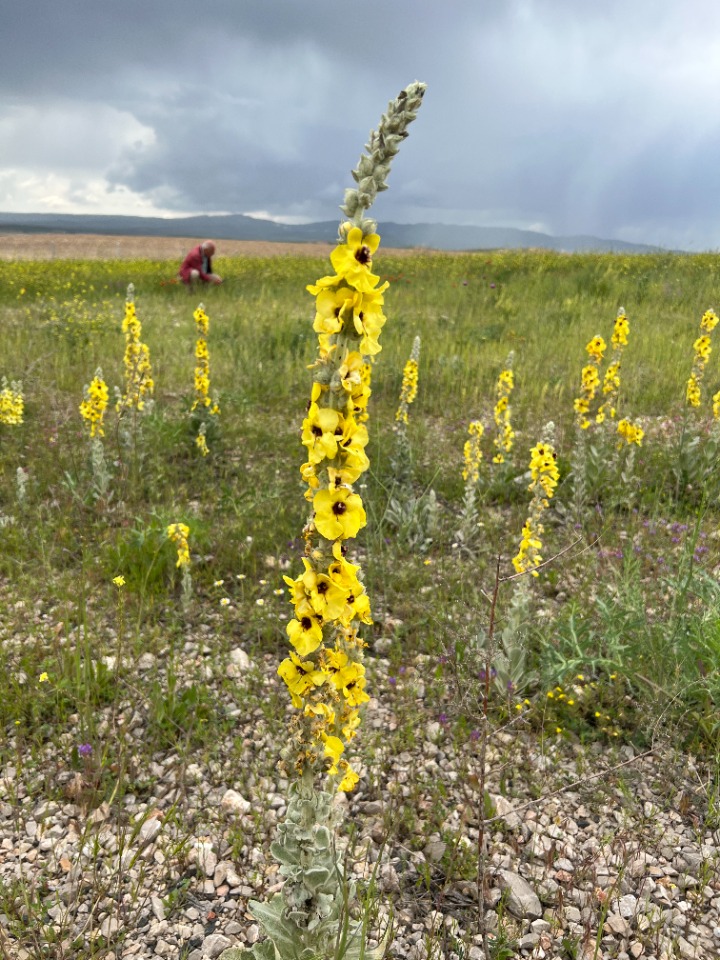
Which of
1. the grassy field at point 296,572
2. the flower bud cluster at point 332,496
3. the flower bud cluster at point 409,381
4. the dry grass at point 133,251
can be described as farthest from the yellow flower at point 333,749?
the dry grass at point 133,251

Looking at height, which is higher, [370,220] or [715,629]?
[370,220]

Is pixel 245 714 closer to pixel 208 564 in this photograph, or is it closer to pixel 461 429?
pixel 208 564

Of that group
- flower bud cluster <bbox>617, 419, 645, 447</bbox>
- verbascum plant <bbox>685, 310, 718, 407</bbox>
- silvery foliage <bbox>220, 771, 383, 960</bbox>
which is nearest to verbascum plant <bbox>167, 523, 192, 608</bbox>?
silvery foliage <bbox>220, 771, 383, 960</bbox>

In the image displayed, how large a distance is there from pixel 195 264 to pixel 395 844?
19268mm

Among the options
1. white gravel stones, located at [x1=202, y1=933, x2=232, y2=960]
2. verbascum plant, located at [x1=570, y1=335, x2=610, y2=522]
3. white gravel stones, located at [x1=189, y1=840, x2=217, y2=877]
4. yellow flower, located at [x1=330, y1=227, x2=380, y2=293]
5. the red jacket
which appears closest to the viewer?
yellow flower, located at [x1=330, y1=227, x2=380, y2=293]

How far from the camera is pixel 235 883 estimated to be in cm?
251

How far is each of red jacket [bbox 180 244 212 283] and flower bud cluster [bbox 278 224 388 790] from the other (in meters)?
19.0

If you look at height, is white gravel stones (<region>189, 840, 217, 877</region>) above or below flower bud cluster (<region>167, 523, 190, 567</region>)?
below

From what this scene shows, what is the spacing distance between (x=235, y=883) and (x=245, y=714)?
0.96 meters

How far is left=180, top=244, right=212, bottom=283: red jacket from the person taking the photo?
1875 cm

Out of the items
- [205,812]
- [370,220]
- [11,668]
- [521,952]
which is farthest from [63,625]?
[370,220]

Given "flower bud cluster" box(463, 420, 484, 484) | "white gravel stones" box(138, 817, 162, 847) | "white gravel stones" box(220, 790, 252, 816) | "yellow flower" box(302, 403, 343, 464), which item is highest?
"yellow flower" box(302, 403, 343, 464)

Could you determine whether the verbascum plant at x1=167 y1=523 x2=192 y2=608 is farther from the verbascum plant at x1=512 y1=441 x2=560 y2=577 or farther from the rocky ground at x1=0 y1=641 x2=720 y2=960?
the verbascum plant at x1=512 y1=441 x2=560 y2=577

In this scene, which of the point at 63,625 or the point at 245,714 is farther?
the point at 63,625
